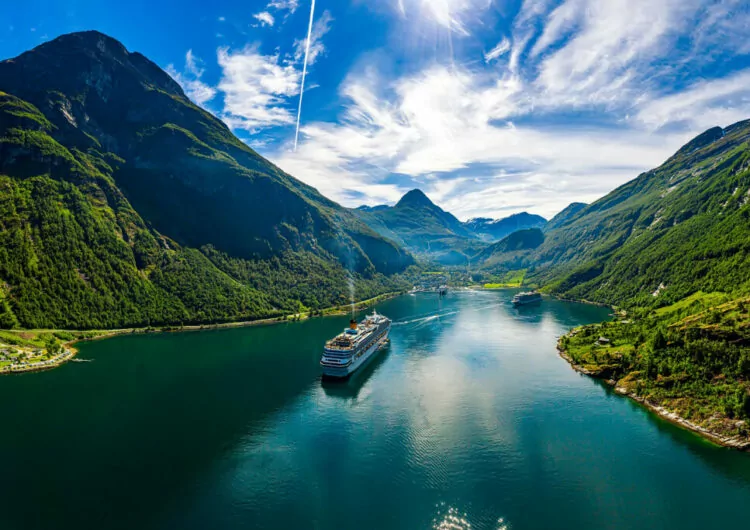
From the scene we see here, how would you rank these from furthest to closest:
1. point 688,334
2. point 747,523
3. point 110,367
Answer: point 110,367 < point 688,334 < point 747,523

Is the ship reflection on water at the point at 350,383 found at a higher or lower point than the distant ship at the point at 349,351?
lower

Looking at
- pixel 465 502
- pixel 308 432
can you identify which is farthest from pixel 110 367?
pixel 465 502

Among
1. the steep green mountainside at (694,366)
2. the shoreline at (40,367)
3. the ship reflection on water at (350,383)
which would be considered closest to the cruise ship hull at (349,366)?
the ship reflection on water at (350,383)

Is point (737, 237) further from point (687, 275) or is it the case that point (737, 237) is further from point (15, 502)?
point (15, 502)

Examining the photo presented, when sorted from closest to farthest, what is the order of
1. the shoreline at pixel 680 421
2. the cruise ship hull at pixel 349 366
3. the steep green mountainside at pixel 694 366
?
the shoreline at pixel 680 421 < the steep green mountainside at pixel 694 366 < the cruise ship hull at pixel 349 366

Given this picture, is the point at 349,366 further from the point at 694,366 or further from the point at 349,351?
the point at 694,366

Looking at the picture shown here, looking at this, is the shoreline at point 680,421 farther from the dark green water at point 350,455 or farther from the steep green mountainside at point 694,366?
the dark green water at point 350,455
